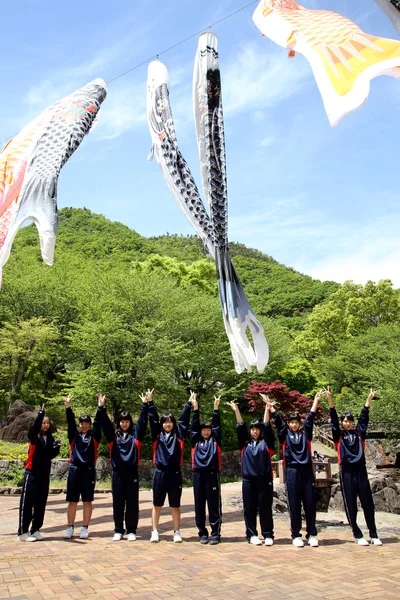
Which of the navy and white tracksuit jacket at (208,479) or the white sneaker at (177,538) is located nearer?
the white sneaker at (177,538)

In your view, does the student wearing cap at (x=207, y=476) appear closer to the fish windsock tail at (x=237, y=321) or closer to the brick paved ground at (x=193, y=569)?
the brick paved ground at (x=193, y=569)

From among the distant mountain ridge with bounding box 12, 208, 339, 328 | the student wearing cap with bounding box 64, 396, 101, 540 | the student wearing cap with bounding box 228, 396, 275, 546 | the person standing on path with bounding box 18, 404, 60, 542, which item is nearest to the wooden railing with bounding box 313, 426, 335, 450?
the student wearing cap with bounding box 228, 396, 275, 546

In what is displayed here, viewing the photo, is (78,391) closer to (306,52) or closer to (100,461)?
(100,461)

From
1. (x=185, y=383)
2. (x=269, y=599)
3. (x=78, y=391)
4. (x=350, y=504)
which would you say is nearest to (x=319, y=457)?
(x=185, y=383)

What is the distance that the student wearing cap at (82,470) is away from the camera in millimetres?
6137

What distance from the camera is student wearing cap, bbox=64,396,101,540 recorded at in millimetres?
6137

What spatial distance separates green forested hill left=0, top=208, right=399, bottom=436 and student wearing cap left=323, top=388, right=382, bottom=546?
11150 mm

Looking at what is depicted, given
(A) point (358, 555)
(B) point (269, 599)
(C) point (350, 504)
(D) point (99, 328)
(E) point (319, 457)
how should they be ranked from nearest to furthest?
(B) point (269, 599)
(A) point (358, 555)
(C) point (350, 504)
(E) point (319, 457)
(D) point (99, 328)

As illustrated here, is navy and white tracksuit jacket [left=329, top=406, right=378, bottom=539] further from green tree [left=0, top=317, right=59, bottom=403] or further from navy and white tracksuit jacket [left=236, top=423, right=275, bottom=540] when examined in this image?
green tree [left=0, top=317, right=59, bottom=403]

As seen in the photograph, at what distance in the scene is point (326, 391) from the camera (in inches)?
239

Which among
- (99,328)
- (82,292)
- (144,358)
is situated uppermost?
(82,292)

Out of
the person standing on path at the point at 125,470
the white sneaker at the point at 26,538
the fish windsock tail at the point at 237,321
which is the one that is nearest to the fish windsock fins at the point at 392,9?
the fish windsock tail at the point at 237,321

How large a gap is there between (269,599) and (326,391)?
2.71 meters

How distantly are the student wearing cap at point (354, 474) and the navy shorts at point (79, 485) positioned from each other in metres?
3.01
